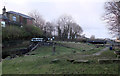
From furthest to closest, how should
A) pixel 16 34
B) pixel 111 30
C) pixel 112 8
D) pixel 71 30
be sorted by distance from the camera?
pixel 71 30
pixel 16 34
pixel 111 30
pixel 112 8

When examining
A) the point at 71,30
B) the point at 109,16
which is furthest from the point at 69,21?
the point at 109,16

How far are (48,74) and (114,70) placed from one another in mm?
3356

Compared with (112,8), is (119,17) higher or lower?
lower

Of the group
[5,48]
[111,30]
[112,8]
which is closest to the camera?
[112,8]

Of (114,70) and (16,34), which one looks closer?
(114,70)

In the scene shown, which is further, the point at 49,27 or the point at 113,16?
the point at 49,27

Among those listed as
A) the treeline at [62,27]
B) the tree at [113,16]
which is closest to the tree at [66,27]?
the treeline at [62,27]

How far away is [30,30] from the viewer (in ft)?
109

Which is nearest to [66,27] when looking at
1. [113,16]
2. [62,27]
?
[62,27]

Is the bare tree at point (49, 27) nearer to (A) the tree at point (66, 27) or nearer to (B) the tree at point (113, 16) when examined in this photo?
(A) the tree at point (66, 27)

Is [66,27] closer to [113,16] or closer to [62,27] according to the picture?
[62,27]

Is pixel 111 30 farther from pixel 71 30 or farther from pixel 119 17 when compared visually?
pixel 71 30

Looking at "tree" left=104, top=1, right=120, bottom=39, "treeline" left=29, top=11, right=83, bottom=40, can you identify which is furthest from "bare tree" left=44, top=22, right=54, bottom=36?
"tree" left=104, top=1, right=120, bottom=39

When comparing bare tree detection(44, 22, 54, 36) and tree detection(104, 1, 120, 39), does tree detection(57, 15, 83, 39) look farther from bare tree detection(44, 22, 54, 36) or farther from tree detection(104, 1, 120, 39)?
tree detection(104, 1, 120, 39)
